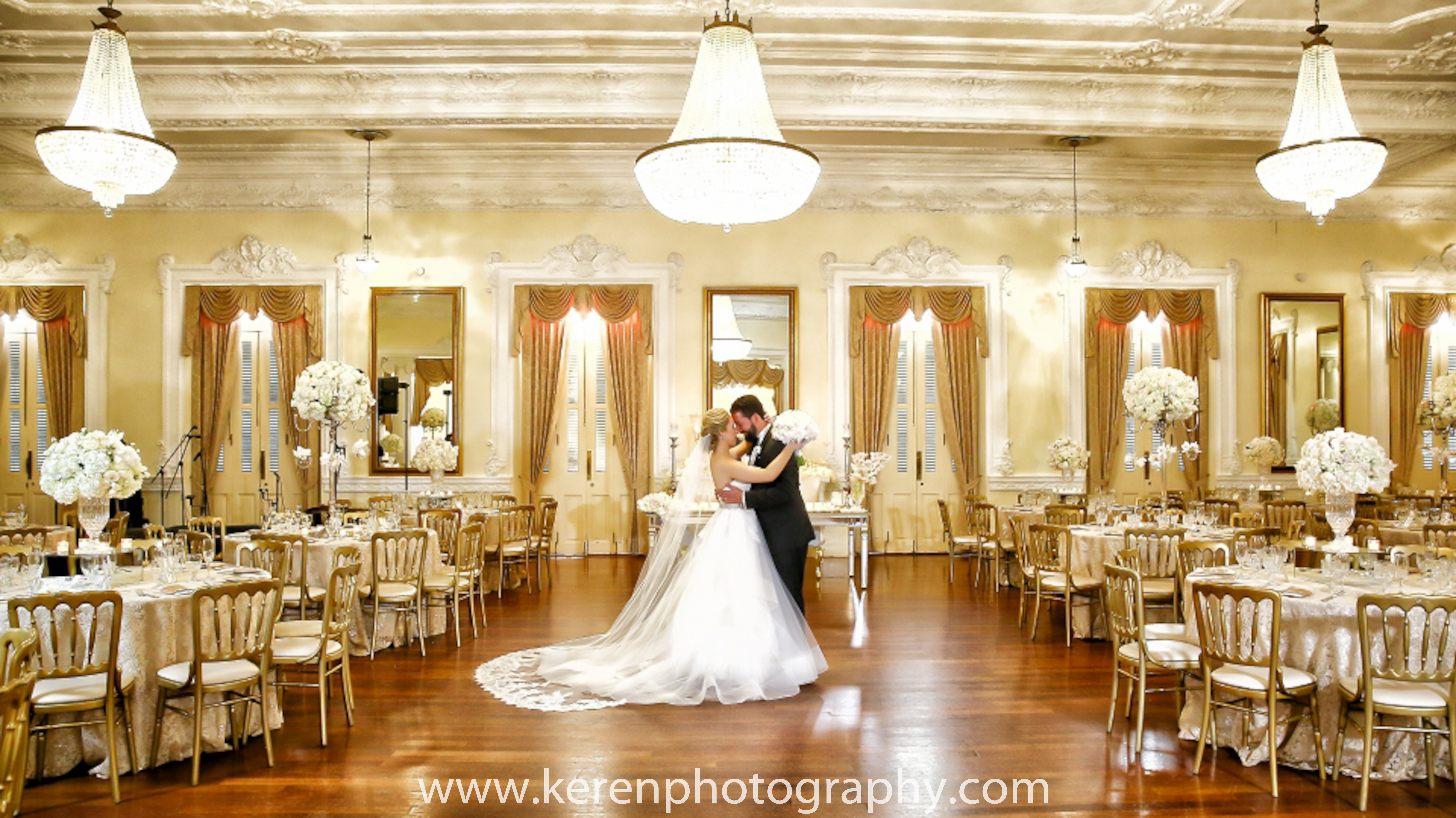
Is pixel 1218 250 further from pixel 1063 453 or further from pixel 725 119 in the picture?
pixel 725 119

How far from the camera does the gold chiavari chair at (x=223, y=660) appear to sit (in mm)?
4523

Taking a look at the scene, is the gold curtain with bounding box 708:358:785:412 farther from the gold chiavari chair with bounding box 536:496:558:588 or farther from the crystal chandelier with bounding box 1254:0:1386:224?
the crystal chandelier with bounding box 1254:0:1386:224

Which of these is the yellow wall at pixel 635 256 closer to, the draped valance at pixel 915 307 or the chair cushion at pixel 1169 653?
the draped valance at pixel 915 307

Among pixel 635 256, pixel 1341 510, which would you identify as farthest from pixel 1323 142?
pixel 635 256

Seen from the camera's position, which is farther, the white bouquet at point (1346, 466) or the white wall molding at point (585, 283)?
the white wall molding at point (585, 283)

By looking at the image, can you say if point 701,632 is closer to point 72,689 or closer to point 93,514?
point 72,689

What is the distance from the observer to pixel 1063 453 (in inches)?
441

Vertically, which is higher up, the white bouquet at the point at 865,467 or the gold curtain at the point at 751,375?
the gold curtain at the point at 751,375

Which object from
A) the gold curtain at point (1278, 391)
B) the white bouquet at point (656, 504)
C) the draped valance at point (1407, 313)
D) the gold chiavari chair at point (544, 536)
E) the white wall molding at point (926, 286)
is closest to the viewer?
→ the white bouquet at point (656, 504)

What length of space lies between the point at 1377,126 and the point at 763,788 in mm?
9679

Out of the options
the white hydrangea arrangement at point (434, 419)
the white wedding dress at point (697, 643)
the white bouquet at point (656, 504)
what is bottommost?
the white wedding dress at point (697, 643)

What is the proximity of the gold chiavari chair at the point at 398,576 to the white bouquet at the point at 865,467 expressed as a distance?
4.81 metres

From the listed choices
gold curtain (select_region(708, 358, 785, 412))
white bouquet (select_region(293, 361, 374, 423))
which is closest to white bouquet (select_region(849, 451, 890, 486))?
gold curtain (select_region(708, 358, 785, 412))

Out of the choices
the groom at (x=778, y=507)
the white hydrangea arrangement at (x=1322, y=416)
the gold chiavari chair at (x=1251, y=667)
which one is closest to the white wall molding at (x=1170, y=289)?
the white hydrangea arrangement at (x=1322, y=416)
